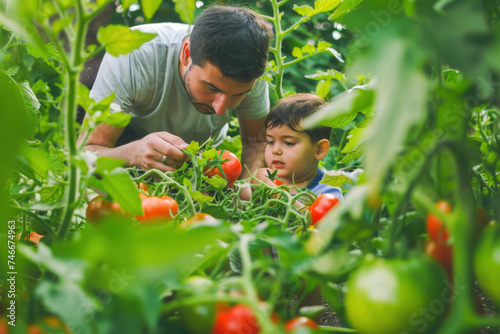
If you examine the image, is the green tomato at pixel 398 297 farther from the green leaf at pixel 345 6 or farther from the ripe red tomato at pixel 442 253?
the green leaf at pixel 345 6

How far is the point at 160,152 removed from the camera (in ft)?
3.47

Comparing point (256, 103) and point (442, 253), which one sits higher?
point (442, 253)

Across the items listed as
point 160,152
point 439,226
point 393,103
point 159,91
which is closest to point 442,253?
point 439,226

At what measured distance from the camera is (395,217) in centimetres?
30

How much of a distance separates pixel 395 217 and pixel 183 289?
159mm

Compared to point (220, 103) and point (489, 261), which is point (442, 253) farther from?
point (220, 103)

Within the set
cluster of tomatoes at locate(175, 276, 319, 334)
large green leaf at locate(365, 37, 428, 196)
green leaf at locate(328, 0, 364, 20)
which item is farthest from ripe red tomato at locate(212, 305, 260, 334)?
green leaf at locate(328, 0, 364, 20)

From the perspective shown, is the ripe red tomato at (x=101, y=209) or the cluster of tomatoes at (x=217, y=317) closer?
the cluster of tomatoes at (x=217, y=317)

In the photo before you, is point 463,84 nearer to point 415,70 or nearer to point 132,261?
point 415,70

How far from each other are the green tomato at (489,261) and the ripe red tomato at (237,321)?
0.48 ft

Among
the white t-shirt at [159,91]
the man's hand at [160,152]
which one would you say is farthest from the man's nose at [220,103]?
the white t-shirt at [159,91]

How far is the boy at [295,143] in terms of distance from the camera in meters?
1.39

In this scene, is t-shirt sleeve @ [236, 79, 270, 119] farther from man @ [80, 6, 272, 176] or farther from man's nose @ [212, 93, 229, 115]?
man's nose @ [212, 93, 229, 115]

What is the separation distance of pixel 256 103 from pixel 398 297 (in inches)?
57.4
